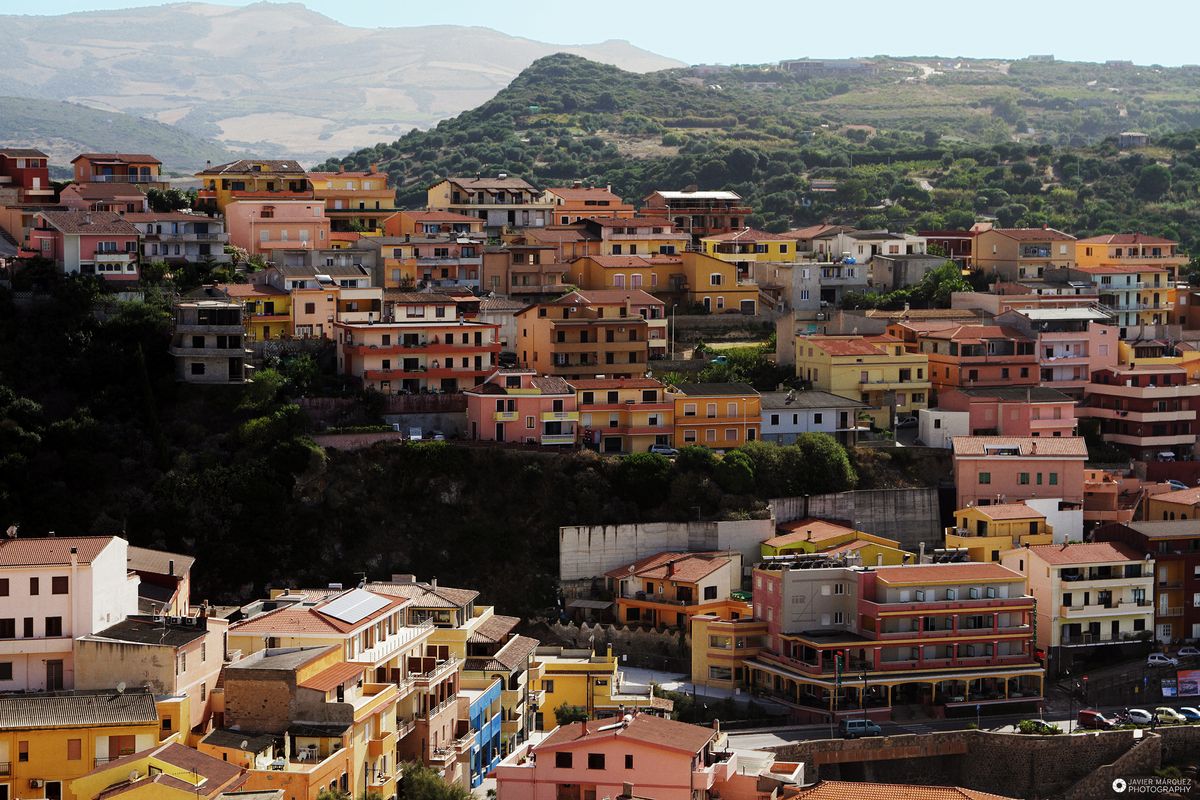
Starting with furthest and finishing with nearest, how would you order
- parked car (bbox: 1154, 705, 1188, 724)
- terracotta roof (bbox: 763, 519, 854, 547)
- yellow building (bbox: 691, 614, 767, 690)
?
1. terracotta roof (bbox: 763, 519, 854, 547)
2. yellow building (bbox: 691, 614, 767, 690)
3. parked car (bbox: 1154, 705, 1188, 724)

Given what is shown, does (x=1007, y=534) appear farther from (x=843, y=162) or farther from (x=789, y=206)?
(x=843, y=162)

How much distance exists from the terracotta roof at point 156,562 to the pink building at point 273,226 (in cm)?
2467

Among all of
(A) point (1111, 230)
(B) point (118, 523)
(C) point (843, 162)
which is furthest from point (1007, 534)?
(C) point (843, 162)

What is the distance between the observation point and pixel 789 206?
4272 inches

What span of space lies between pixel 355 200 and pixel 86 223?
17001 millimetres

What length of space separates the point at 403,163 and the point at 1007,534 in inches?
2626

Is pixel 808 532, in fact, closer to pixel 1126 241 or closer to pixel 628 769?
pixel 628 769

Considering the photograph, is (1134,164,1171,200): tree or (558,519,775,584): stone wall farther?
(1134,164,1171,200): tree

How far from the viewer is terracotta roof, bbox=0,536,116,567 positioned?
145ft

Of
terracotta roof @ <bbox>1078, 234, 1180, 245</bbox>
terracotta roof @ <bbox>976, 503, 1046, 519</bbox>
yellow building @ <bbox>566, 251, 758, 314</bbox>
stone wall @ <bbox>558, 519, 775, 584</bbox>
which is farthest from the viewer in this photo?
terracotta roof @ <bbox>1078, 234, 1180, 245</bbox>

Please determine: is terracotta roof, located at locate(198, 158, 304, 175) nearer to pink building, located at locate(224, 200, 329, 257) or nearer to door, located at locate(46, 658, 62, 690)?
pink building, located at locate(224, 200, 329, 257)

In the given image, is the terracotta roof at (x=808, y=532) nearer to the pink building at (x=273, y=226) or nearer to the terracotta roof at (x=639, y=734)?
the terracotta roof at (x=639, y=734)

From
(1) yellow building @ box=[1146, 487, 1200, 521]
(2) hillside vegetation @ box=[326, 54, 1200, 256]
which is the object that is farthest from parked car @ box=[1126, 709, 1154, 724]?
(2) hillside vegetation @ box=[326, 54, 1200, 256]

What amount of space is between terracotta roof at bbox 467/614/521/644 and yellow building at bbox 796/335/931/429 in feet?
56.3
